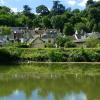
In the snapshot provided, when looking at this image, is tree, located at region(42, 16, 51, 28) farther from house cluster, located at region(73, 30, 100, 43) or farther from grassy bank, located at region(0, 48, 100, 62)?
grassy bank, located at region(0, 48, 100, 62)

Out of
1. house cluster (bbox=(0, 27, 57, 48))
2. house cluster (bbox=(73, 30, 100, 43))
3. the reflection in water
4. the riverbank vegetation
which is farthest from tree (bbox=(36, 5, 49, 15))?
the reflection in water

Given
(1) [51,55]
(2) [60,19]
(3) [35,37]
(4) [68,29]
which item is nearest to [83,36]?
(3) [35,37]

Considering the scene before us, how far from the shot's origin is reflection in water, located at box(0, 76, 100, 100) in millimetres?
18500

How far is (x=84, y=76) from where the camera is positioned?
2717 centimetres

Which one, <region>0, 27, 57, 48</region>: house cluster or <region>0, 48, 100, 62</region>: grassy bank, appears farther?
<region>0, 27, 57, 48</region>: house cluster

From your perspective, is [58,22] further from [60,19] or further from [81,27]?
[81,27]

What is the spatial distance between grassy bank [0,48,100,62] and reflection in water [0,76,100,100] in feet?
44.8

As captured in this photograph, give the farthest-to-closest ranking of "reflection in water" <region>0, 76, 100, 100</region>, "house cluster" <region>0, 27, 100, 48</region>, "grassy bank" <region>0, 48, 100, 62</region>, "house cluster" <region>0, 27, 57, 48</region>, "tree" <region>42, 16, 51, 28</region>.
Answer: "tree" <region>42, 16, 51, 28</region> → "house cluster" <region>0, 27, 57, 48</region> → "house cluster" <region>0, 27, 100, 48</region> → "grassy bank" <region>0, 48, 100, 62</region> → "reflection in water" <region>0, 76, 100, 100</region>

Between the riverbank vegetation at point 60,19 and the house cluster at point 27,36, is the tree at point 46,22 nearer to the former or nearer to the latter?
the riverbank vegetation at point 60,19

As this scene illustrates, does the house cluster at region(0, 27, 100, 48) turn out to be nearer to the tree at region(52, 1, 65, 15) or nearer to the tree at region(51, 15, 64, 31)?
the tree at region(51, 15, 64, 31)

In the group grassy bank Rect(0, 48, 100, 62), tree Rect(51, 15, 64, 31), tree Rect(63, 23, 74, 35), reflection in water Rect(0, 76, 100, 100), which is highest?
tree Rect(51, 15, 64, 31)

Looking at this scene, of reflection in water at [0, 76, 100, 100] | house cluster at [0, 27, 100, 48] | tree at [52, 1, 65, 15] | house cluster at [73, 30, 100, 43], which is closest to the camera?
reflection in water at [0, 76, 100, 100]

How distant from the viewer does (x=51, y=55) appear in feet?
130

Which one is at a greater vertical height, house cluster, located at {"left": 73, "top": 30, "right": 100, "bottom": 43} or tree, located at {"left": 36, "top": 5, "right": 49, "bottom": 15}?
tree, located at {"left": 36, "top": 5, "right": 49, "bottom": 15}
